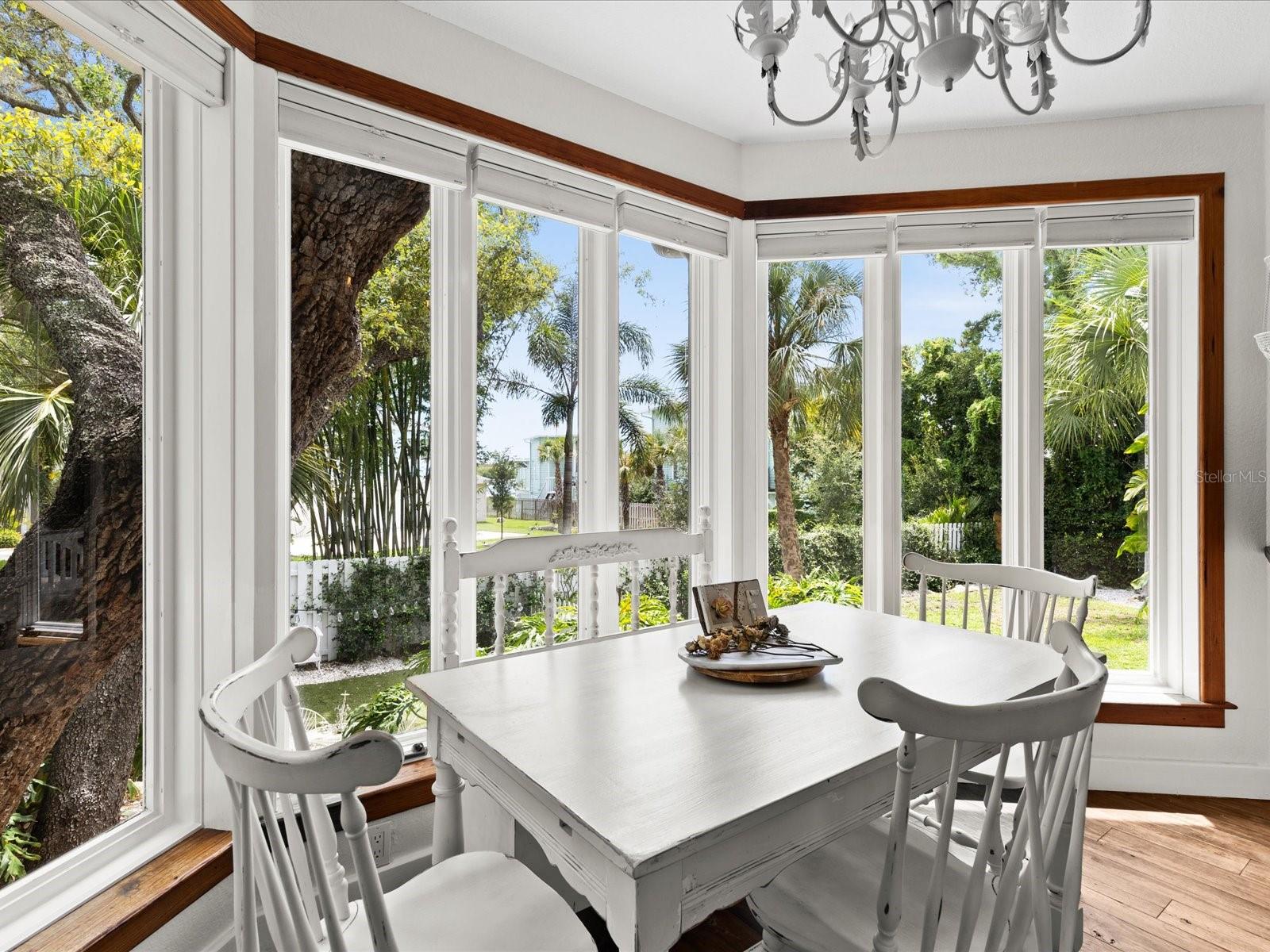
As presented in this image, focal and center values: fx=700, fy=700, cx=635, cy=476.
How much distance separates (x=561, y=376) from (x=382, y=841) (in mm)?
1522

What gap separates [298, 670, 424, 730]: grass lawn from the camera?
6.51 feet

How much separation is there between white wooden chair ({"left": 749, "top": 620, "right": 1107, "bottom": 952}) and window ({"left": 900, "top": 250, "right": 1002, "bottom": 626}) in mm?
1658

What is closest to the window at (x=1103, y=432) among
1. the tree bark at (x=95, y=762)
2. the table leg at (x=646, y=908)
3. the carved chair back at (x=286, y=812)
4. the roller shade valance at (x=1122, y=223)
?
the roller shade valance at (x=1122, y=223)

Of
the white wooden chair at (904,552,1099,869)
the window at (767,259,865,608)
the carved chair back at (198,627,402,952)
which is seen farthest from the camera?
the window at (767,259,865,608)

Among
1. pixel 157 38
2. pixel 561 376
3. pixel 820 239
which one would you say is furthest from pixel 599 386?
pixel 157 38

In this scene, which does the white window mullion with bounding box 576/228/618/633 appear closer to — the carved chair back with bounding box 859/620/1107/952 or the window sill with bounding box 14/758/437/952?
the window sill with bounding box 14/758/437/952

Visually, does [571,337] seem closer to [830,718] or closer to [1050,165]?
[830,718]

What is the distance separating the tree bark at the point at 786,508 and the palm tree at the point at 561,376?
72cm

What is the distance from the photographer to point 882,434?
290 cm

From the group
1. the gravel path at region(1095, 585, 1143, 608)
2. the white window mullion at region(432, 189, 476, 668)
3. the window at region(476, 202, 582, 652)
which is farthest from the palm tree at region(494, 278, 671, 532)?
the gravel path at region(1095, 585, 1143, 608)

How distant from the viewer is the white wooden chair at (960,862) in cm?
85

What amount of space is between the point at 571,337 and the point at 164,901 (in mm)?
1874

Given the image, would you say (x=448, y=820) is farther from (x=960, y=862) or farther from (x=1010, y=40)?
(x=1010, y=40)

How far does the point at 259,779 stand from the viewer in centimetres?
77
